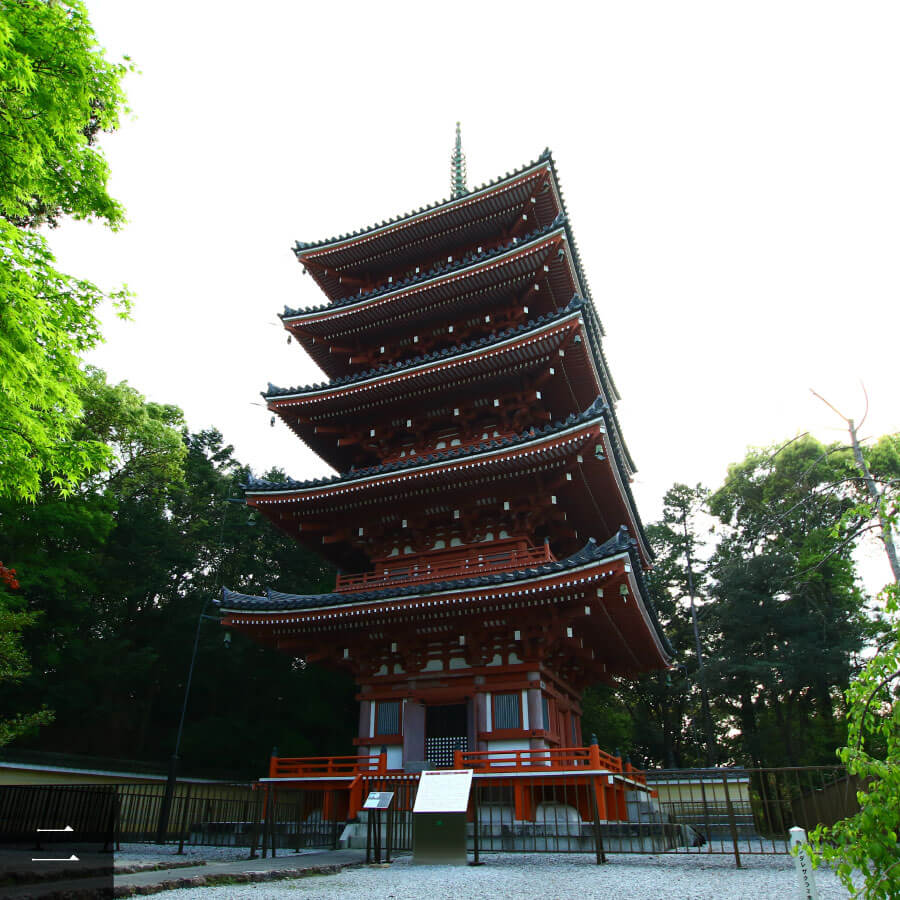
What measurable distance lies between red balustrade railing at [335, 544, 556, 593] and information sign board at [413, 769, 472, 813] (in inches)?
235

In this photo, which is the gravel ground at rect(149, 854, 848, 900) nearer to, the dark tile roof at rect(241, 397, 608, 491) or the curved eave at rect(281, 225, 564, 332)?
the dark tile roof at rect(241, 397, 608, 491)

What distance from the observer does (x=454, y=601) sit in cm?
1304

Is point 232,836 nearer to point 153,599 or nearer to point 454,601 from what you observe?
point 454,601

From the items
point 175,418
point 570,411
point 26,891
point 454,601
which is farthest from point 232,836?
point 175,418

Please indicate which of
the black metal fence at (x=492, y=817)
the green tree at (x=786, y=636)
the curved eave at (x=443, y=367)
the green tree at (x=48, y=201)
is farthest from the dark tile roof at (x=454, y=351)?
the green tree at (x=786, y=636)

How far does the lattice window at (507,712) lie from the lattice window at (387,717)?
2.38 m

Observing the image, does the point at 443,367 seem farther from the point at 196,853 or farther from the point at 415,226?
the point at 196,853

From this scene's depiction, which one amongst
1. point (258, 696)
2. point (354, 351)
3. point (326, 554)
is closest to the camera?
point (326, 554)

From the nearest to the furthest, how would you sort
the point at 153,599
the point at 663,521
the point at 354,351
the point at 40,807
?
the point at 40,807 → the point at 354,351 → the point at 153,599 → the point at 663,521

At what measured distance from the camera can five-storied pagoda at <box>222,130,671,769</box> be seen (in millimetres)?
13383

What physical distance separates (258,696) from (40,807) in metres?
15.5

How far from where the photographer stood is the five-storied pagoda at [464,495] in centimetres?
1338

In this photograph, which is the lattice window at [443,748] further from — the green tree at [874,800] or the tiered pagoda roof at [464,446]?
the green tree at [874,800]

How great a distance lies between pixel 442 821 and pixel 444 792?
0.47m
